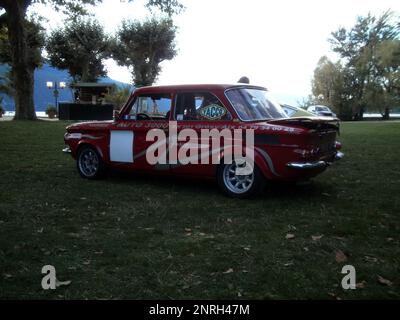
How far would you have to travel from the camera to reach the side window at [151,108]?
289 inches

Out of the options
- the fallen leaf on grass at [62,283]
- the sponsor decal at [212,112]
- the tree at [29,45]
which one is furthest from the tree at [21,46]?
the fallen leaf on grass at [62,283]

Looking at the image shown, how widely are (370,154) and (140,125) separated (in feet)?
23.2

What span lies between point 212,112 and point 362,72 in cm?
5674

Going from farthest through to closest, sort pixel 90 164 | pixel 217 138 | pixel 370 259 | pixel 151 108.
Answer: pixel 90 164
pixel 151 108
pixel 217 138
pixel 370 259

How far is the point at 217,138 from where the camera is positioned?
21.7 feet

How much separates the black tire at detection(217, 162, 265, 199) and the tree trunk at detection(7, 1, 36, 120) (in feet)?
70.0

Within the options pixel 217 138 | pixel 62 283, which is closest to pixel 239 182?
pixel 217 138

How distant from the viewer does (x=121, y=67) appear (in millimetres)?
50750

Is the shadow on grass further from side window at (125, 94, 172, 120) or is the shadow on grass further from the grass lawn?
side window at (125, 94, 172, 120)

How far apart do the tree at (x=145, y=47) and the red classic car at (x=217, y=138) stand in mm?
41356

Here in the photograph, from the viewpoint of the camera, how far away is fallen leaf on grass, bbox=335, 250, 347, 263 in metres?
4.15

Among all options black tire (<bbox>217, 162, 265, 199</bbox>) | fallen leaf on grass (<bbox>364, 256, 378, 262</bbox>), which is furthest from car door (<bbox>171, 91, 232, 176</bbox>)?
fallen leaf on grass (<bbox>364, 256, 378, 262</bbox>)

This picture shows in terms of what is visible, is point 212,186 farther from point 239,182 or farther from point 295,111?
point 295,111

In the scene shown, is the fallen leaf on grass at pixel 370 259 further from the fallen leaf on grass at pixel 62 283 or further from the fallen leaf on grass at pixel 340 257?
the fallen leaf on grass at pixel 62 283
